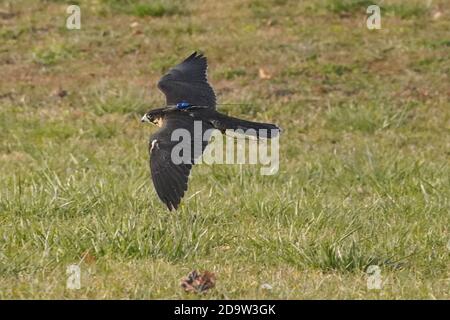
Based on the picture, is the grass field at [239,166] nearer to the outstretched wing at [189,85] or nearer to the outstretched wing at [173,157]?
the outstretched wing at [173,157]

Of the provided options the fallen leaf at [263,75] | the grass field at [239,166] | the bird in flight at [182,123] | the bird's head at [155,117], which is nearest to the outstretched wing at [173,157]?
the bird in flight at [182,123]

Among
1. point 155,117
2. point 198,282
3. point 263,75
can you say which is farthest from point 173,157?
point 263,75

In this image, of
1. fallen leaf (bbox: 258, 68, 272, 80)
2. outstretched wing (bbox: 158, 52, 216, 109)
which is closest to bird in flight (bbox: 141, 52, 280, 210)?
outstretched wing (bbox: 158, 52, 216, 109)

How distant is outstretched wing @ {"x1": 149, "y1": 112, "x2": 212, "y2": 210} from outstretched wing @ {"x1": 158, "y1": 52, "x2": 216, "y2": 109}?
2.65 feet

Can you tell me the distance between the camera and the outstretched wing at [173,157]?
6.21 meters

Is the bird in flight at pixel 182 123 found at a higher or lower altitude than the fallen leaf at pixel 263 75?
higher

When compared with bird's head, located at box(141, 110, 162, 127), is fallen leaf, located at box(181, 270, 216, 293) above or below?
below

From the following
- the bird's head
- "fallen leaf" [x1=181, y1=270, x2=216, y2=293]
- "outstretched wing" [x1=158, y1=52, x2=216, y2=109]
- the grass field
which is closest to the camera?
"fallen leaf" [x1=181, y1=270, x2=216, y2=293]

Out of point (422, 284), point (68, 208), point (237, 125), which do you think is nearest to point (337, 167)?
point (237, 125)

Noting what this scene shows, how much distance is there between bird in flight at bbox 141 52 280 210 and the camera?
246 inches

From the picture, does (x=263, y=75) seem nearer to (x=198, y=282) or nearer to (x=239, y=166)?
(x=239, y=166)

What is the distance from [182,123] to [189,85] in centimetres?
105

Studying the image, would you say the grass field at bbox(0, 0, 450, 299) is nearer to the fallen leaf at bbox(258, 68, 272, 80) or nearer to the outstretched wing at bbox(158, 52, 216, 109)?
the fallen leaf at bbox(258, 68, 272, 80)

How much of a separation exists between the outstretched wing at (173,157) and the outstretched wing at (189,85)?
809mm
